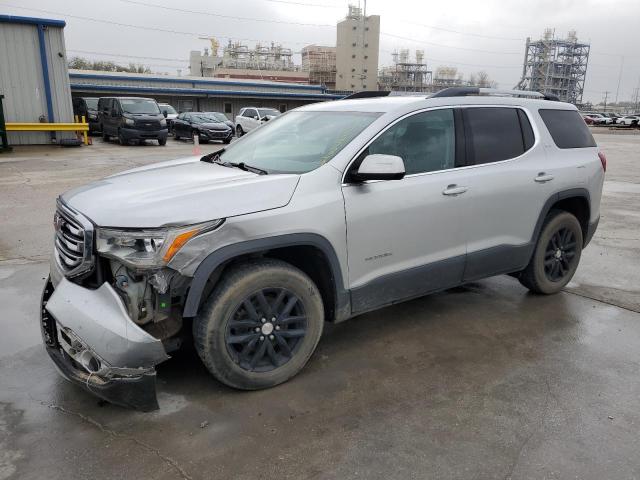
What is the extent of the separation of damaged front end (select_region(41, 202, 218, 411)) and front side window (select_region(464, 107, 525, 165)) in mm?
2537

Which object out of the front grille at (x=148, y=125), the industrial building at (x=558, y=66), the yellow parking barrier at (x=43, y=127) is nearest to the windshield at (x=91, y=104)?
the yellow parking barrier at (x=43, y=127)

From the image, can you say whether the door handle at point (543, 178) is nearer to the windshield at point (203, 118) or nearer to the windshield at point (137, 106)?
the windshield at point (137, 106)

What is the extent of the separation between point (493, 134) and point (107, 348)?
331 cm

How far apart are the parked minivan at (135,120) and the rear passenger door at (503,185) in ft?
62.0

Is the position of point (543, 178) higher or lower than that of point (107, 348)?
higher

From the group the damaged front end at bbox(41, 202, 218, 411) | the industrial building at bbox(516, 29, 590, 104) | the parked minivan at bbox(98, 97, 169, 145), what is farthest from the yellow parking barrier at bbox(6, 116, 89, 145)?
the industrial building at bbox(516, 29, 590, 104)

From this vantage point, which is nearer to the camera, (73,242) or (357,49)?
(73,242)

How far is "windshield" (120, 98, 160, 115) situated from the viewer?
21.2 m

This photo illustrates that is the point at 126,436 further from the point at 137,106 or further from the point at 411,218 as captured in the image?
the point at 137,106

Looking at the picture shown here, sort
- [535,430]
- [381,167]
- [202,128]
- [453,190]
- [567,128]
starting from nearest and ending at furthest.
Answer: [535,430] < [381,167] < [453,190] < [567,128] < [202,128]

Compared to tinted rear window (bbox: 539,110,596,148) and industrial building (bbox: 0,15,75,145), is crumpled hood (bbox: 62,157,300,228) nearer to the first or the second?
tinted rear window (bbox: 539,110,596,148)

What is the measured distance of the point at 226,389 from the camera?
3268 millimetres

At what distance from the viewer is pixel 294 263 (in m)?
3.38

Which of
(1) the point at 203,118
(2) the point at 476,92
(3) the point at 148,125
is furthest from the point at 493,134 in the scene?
(1) the point at 203,118
